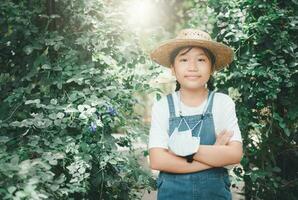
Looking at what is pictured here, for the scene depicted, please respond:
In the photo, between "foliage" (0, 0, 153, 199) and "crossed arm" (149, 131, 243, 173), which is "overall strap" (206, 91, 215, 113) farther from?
"foliage" (0, 0, 153, 199)

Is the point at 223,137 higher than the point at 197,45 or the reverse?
the reverse

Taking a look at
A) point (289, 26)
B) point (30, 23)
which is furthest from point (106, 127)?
point (289, 26)

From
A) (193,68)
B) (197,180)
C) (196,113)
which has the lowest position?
(197,180)

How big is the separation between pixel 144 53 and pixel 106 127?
32.1 inches

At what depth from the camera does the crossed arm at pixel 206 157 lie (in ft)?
8.04

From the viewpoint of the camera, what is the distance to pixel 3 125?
9.71 feet

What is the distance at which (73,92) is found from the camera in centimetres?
315

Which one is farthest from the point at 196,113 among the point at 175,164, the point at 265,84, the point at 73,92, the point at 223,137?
the point at 265,84

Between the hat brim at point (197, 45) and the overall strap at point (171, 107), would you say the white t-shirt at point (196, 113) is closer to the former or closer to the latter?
the overall strap at point (171, 107)

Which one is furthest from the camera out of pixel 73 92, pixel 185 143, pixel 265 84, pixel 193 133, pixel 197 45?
pixel 265 84

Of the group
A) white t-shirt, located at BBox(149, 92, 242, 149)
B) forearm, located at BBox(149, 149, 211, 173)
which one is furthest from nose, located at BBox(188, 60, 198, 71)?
forearm, located at BBox(149, 149, 211, 173)

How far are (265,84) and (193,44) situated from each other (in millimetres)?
1112

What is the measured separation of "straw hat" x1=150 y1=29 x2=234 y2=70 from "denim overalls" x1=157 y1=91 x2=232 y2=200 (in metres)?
0.31

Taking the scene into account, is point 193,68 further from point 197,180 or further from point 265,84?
point 265,84
